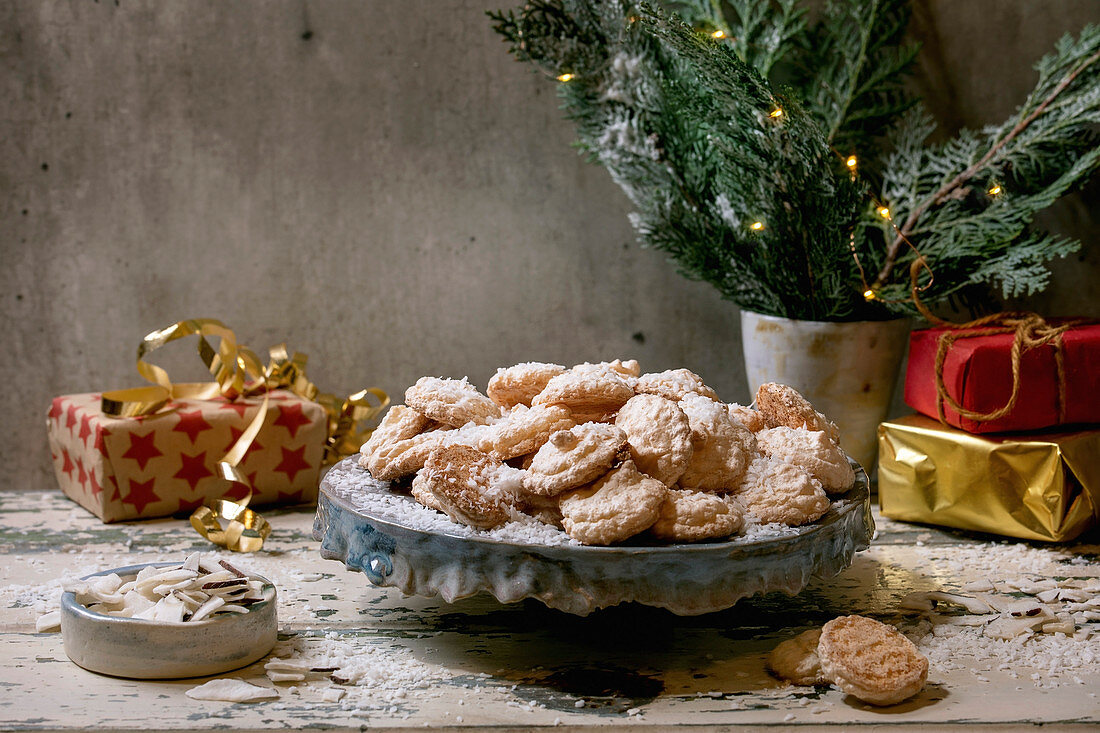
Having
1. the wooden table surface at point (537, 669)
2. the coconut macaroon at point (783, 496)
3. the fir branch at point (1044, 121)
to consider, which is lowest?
the wooden table surface at point (537, 669)

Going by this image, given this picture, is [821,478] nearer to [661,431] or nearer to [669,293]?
[661,431]

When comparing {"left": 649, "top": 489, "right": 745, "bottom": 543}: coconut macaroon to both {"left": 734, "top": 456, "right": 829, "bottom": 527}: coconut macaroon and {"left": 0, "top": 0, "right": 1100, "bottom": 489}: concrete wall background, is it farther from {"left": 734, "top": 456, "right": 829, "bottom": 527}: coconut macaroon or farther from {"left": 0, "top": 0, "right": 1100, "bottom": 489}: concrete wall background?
{"left": 0, "top": 0, "right": 1100, "bottom": 489}: concrete wall background

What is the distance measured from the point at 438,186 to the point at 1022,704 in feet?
3.87

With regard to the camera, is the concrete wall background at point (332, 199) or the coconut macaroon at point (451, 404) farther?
the concrete wall background at point (332, 199)

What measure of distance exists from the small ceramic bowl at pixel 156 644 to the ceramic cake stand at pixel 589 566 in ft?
0.44

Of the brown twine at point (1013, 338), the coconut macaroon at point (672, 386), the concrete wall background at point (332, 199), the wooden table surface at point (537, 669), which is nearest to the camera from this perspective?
the wooden table surface at point (537, 669)

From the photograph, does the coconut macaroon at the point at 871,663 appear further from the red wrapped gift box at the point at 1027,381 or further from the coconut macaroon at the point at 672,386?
the red wrapped gift box at the point at 1027,381

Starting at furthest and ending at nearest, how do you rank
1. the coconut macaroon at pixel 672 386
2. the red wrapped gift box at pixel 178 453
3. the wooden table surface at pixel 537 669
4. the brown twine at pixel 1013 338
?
the red wrapped gift box at pixel 178 453
the brown twine at pixel 1013 338
the coconut macaroon at pixel 672 386
the wooden table surface at pixel 537 669

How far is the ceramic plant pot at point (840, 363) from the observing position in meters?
1.45

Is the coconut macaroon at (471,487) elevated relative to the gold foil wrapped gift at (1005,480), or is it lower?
elevated

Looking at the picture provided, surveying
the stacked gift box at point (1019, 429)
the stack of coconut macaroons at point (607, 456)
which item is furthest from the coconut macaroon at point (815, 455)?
the stacked gift box at point (1019, 429)

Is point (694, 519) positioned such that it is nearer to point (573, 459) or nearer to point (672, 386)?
point (573, 459)

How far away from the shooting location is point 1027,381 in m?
1.30

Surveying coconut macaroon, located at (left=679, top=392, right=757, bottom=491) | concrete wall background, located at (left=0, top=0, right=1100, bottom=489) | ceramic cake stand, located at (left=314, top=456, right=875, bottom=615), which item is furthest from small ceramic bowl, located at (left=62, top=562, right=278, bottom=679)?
concrete wall background, located at (left=0, top=0, right=1100, bottom=489)
